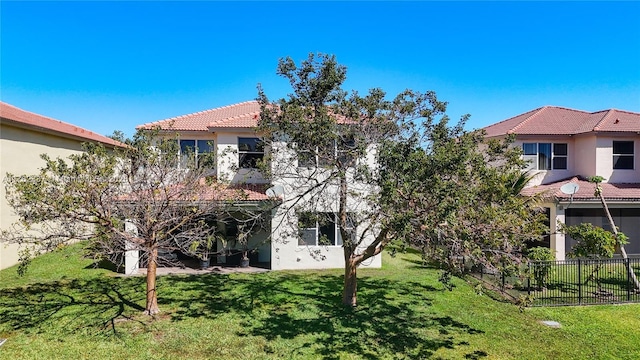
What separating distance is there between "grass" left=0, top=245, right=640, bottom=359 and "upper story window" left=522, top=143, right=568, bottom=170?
1214cm

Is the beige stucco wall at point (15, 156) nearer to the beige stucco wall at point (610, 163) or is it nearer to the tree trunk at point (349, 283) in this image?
the tree trunk at point (349, 283)

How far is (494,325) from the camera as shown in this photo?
11.1m

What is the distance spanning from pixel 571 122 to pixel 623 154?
3.67 metres

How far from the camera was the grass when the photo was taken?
30.5 feet

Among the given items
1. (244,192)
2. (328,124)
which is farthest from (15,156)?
(328,124)

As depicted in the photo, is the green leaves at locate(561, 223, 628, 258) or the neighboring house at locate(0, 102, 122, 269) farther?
the neighboring house at locate(0, 102, 122, 269)

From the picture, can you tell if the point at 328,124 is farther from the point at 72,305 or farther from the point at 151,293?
the point at 72,305

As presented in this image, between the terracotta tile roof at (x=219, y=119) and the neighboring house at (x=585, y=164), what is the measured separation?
15.0 metres

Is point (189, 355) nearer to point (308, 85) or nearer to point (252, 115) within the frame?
point (308, 85)

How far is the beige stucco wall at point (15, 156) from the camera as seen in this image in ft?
55.3

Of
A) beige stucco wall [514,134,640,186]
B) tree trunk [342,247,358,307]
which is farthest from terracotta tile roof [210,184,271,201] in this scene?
beige stucco wall [514,134,640,186]

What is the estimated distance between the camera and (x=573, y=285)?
15141mm

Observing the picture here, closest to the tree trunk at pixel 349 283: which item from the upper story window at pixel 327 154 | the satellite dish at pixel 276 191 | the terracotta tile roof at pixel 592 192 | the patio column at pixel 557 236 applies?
the upper story window at pixel 327 154

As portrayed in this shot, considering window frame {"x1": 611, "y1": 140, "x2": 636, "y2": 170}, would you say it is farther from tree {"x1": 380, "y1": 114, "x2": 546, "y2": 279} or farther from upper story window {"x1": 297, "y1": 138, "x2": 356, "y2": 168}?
upper story window {"x1": 297, "y1": 138, "x2": 356, "y2": 168}
